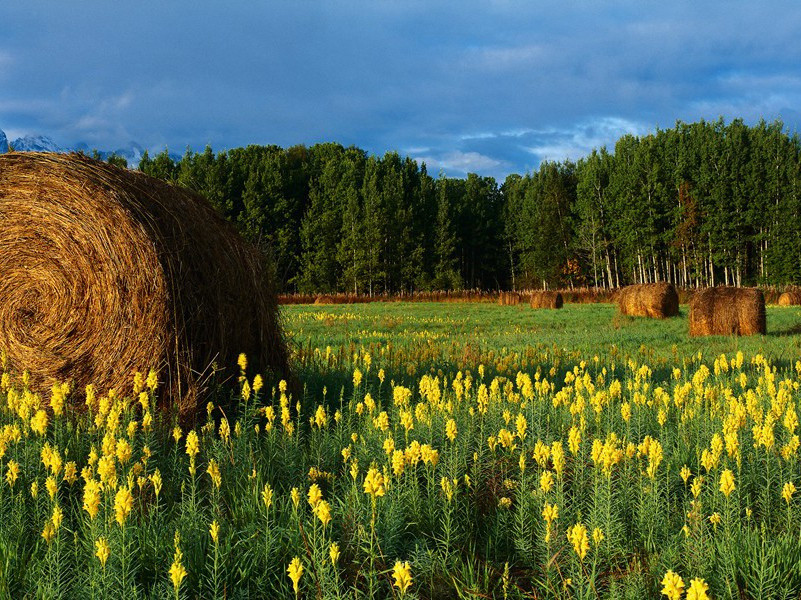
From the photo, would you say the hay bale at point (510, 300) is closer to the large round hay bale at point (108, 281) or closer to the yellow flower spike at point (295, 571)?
the large round hay bale at point (108, 281)

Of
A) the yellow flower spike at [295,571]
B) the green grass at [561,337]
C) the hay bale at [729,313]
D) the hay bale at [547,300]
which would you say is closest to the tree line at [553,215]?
the hay bale at [547,300]

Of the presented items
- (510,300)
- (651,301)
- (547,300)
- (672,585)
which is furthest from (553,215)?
(672,585)

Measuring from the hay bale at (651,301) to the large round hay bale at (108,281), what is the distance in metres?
21.5

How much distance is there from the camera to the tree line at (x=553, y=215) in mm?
56750

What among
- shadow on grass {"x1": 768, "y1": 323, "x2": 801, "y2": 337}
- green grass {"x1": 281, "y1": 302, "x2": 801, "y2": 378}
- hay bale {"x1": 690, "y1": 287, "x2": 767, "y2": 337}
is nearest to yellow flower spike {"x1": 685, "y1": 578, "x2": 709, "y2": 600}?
green grass {"x1": 281, "y1": 302, "x2": 801, "y2": 378}

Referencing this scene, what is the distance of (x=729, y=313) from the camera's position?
1781 centimetres

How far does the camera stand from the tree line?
186ft


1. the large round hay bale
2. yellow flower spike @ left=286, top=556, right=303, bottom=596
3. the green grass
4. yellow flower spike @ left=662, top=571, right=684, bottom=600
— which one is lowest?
the green grass

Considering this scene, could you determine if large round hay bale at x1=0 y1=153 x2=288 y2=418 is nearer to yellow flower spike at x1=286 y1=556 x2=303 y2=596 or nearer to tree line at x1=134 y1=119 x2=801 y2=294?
yellow flower spike at x1=286 y1=556 x2=303 y2=596

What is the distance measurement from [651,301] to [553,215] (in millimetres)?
44700

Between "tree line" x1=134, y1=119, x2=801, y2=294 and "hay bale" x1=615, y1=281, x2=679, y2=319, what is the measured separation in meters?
33.5

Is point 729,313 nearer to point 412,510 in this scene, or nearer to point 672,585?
point 412,510

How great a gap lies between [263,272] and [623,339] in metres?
11.1

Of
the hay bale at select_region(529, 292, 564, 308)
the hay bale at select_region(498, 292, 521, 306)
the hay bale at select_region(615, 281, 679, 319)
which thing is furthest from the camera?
the hay bale at select_region(498, 292, 521, 306)
